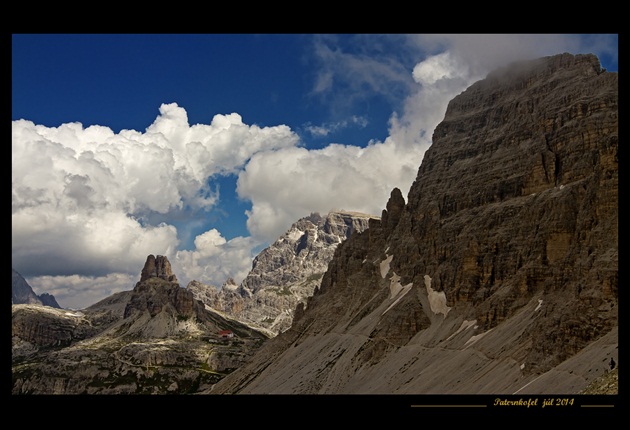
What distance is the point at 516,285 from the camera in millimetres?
144625

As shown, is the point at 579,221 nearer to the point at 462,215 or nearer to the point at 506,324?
the point at 506,324

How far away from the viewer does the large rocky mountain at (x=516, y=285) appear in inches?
4097

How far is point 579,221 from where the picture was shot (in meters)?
138

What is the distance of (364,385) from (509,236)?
53684 millimetres

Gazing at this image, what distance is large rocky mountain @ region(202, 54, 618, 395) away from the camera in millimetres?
104062

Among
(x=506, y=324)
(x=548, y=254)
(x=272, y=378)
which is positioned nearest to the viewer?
(x=506, y=324)

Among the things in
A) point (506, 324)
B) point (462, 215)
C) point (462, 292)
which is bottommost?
point (506, 324)
